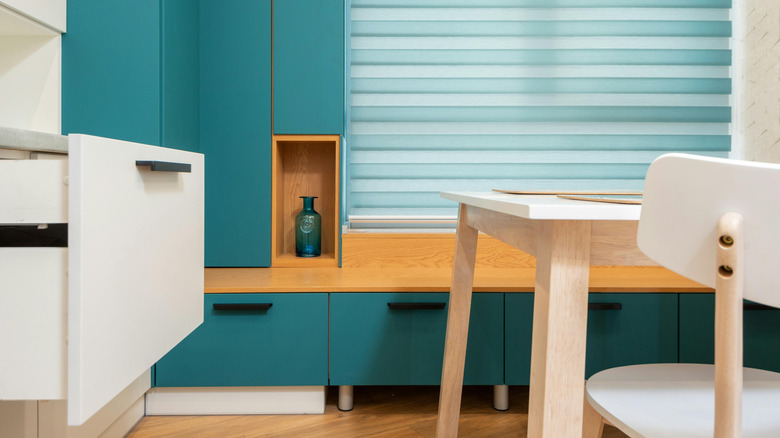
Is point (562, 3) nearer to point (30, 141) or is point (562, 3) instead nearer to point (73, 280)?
point (30, 141)

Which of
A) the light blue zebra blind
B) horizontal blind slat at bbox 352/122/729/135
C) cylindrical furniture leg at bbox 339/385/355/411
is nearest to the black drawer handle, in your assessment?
cylindrical furniture leg at bbox 339/385/355/411

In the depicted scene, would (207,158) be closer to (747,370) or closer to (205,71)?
(205,71)

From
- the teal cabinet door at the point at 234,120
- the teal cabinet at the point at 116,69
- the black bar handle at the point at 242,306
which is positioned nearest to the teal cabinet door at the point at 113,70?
the teal cabinet at the point at 116,69

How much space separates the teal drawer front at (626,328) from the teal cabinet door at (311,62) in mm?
922

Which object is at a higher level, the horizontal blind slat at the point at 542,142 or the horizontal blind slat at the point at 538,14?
the horizontal blind slat at the point at 538,14

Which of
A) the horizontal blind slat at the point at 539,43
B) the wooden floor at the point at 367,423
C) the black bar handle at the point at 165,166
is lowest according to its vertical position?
the wooden floor at the point at 367,423

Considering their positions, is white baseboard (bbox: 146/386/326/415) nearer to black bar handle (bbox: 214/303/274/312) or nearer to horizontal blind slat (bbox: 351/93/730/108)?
black bar handle (bbox: 214/303/274/312)

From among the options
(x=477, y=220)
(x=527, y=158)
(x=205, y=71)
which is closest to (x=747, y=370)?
(x=477, y=220)

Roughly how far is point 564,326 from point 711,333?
1.21 meters

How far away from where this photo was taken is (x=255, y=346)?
1.64m

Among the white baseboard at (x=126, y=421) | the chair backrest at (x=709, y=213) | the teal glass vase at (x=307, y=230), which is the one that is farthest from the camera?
the teal glass vase at (x=307, y=230)

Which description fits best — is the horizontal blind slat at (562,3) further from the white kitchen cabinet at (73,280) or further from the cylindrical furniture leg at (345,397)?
the white kitchen cabinet at (73,280)

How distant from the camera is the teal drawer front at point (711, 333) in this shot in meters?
1.64

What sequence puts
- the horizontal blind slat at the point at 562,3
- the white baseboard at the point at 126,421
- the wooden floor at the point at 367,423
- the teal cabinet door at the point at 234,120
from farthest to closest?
1. the horizontal blind slat at the point at 562,3
2. the teal cabinet door at the point at 234,120
3. the wooden floor at the point at 367,423
4. the white baseboard at the point at 126,421
